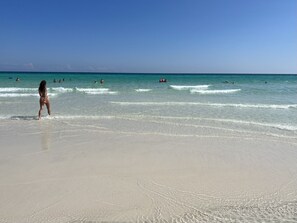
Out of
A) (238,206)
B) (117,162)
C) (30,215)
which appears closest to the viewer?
(30,215)

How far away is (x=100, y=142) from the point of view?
746 cm

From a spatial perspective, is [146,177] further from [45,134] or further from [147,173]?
[45,134]

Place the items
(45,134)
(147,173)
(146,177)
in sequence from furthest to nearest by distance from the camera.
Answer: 1. (45,134)
2. (147,173)
3. (146,177)

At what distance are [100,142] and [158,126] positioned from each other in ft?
9.27

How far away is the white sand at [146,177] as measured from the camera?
3.73m

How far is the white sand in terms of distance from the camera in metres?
3.73

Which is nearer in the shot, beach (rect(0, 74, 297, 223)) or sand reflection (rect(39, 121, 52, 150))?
beach (rect(0, 74, 297, 223))

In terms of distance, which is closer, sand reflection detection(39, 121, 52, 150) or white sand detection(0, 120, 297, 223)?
white sand detection(0, 120, 297, 223)

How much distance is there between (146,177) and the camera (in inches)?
196

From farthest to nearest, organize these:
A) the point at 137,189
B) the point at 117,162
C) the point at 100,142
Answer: the point at 100,142, the point at 117,162, the point at 137,189

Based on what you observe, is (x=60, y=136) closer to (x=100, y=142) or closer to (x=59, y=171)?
(x=100, y=142)

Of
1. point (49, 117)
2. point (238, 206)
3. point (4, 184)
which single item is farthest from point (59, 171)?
point (49, 117)

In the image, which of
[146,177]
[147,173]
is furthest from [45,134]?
[146,177]

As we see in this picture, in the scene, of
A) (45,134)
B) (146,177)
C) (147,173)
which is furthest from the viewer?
(45,134)
